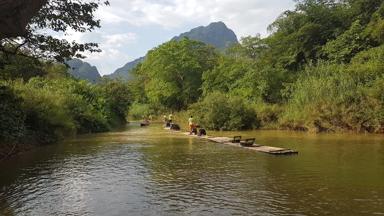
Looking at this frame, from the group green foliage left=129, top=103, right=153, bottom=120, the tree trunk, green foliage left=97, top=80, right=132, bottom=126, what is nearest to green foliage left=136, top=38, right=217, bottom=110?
green foliage left=97, top=80, right=132, bottom=126

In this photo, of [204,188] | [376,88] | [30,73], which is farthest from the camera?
[376,88]

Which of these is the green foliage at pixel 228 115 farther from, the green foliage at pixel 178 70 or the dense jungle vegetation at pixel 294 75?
the green foliage at pixel 178 70

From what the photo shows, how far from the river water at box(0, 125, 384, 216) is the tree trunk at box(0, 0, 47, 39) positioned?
14.3ft

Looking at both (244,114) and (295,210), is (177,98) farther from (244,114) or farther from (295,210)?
(295,210)

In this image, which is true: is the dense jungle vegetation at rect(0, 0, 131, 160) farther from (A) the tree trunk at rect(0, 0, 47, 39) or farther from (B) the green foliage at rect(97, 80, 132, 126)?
(B) the green foliage at rect(97, 80, 132, 126)

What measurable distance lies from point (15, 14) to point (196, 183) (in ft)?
22.7

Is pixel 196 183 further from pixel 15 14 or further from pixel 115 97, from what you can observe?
pixel 115 97

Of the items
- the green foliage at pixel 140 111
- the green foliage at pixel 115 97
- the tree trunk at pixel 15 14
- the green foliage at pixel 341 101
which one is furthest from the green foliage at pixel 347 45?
the green foliage at pixel 140 111

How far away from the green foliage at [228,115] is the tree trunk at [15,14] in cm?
3007

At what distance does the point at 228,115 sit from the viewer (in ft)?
135

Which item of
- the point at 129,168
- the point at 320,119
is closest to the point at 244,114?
the point at 320,119

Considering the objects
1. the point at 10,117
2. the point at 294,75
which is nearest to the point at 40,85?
the point at 10,117

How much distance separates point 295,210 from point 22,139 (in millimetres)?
18331

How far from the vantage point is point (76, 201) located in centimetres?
1190
